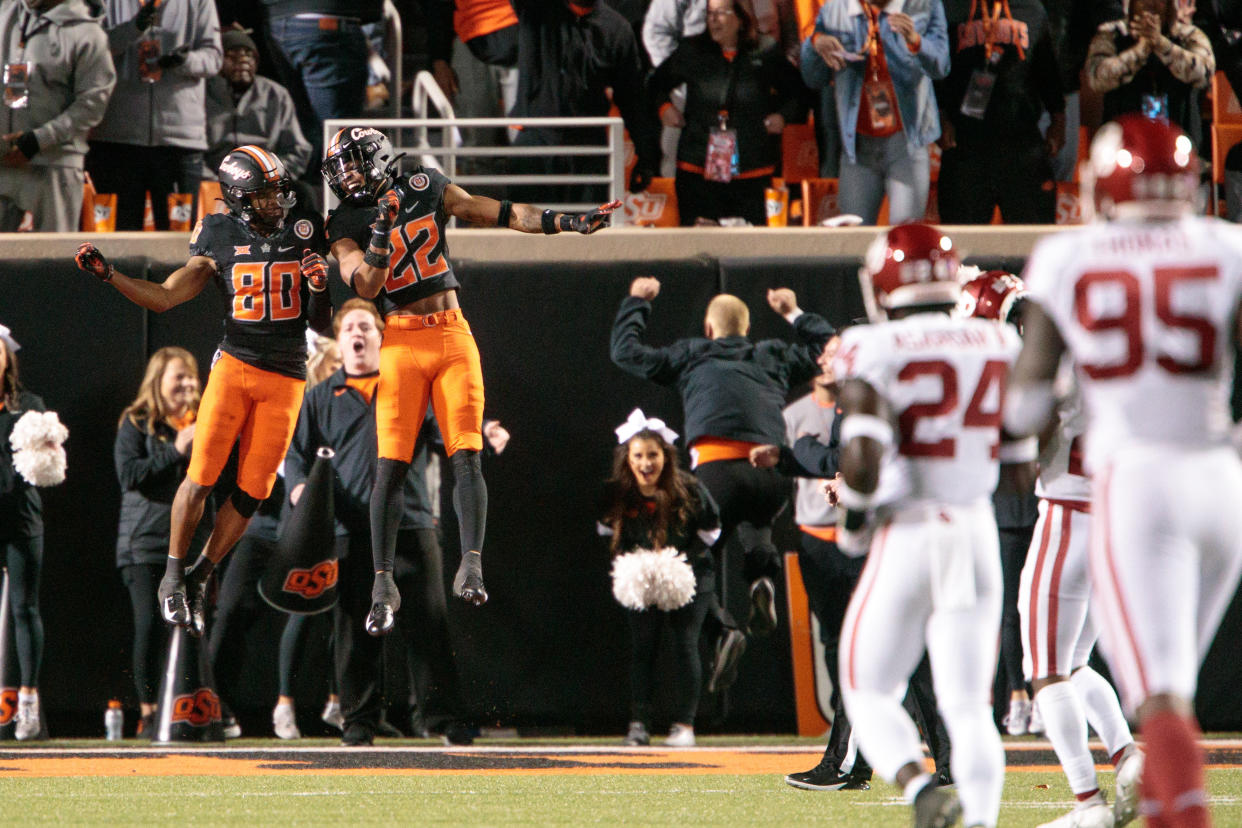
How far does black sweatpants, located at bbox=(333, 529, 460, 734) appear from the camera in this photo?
8195 millimetres

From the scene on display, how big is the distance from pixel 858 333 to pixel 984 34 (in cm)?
547

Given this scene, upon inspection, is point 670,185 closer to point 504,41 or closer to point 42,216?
point 504,41

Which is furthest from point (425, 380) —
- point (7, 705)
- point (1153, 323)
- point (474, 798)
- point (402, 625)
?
point (1153, 323)

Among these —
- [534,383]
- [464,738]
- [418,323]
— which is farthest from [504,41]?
[464,738]

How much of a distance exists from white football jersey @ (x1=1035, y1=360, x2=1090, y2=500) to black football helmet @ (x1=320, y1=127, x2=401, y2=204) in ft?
8.94

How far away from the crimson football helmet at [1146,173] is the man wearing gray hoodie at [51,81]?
20.7ft

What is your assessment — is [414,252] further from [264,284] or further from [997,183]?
[997,183]

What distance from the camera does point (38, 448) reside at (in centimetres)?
826

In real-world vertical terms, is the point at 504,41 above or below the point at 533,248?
above

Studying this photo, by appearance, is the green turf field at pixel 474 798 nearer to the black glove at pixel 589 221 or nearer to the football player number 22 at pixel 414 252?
the football player number 22 at pixel 414 252

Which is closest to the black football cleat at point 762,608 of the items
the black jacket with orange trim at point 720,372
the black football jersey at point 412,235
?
the black jacket with orange trim at point 720,372

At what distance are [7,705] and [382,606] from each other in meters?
3.15

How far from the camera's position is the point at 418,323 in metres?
6.55

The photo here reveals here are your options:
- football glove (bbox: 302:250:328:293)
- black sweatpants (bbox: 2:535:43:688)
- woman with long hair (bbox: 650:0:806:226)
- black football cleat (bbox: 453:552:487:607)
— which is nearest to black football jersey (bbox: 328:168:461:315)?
football glove (bbox: 302:250:328:293)
